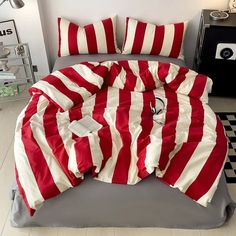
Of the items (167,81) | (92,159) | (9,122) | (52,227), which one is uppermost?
(167,81)

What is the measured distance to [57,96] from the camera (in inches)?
65.6

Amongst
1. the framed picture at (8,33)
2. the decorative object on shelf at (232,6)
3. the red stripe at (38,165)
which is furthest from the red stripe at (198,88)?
the framed picture at (8,33)

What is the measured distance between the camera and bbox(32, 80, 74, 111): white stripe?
1651 millimetres

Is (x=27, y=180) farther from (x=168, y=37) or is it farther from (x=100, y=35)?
(x=168, y=37)

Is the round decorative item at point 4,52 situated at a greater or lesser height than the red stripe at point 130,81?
greater

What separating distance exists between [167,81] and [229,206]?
83 cm

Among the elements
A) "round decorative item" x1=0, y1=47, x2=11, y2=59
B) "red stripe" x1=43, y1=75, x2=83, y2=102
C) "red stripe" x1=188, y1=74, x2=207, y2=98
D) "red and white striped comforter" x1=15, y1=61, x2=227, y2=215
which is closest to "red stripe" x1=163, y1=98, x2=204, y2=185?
"red and white striped comforter" x1=15, y1=61, x2=227, y2=215

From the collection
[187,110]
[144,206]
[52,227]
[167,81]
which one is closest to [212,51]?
[167,81]

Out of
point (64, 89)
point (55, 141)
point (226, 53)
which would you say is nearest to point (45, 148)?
point (55, 141)

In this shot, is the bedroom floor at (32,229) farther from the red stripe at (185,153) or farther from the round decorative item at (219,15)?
the round decorative item at (219,15)

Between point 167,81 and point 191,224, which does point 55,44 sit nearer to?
point 167,81

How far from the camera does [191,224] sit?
1.41 metres

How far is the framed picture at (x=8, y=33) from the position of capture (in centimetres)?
222

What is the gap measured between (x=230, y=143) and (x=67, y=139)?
3.86ft
